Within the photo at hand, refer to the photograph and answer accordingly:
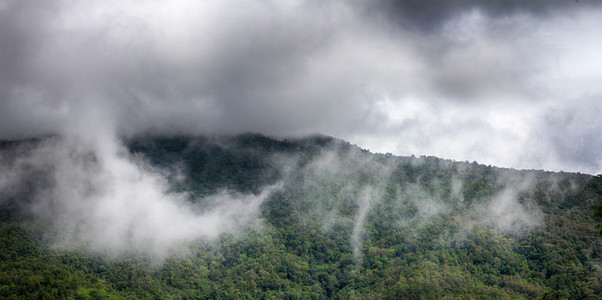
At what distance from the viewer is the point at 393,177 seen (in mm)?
188375

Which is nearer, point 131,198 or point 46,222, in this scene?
point 46,222

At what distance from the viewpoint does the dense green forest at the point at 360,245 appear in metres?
116

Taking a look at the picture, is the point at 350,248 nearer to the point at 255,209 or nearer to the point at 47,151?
the point at 255,209

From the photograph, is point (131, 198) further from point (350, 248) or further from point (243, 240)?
point (350, 248)

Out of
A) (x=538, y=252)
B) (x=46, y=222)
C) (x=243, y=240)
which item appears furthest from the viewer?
(x=243, y=240)

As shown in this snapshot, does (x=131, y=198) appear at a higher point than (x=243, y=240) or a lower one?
higher

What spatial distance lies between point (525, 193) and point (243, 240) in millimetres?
95439

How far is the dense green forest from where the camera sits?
116 m

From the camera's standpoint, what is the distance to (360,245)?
497ft

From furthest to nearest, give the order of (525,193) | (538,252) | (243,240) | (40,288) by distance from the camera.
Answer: (525,193) → (243,240) → (538,252) → (40,288)

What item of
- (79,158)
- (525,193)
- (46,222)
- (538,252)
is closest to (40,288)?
(46,222)

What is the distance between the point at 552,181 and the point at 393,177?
56122mm

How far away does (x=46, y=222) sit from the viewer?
5482 inches

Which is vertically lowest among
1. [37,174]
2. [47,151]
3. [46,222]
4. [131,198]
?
[46,222]
